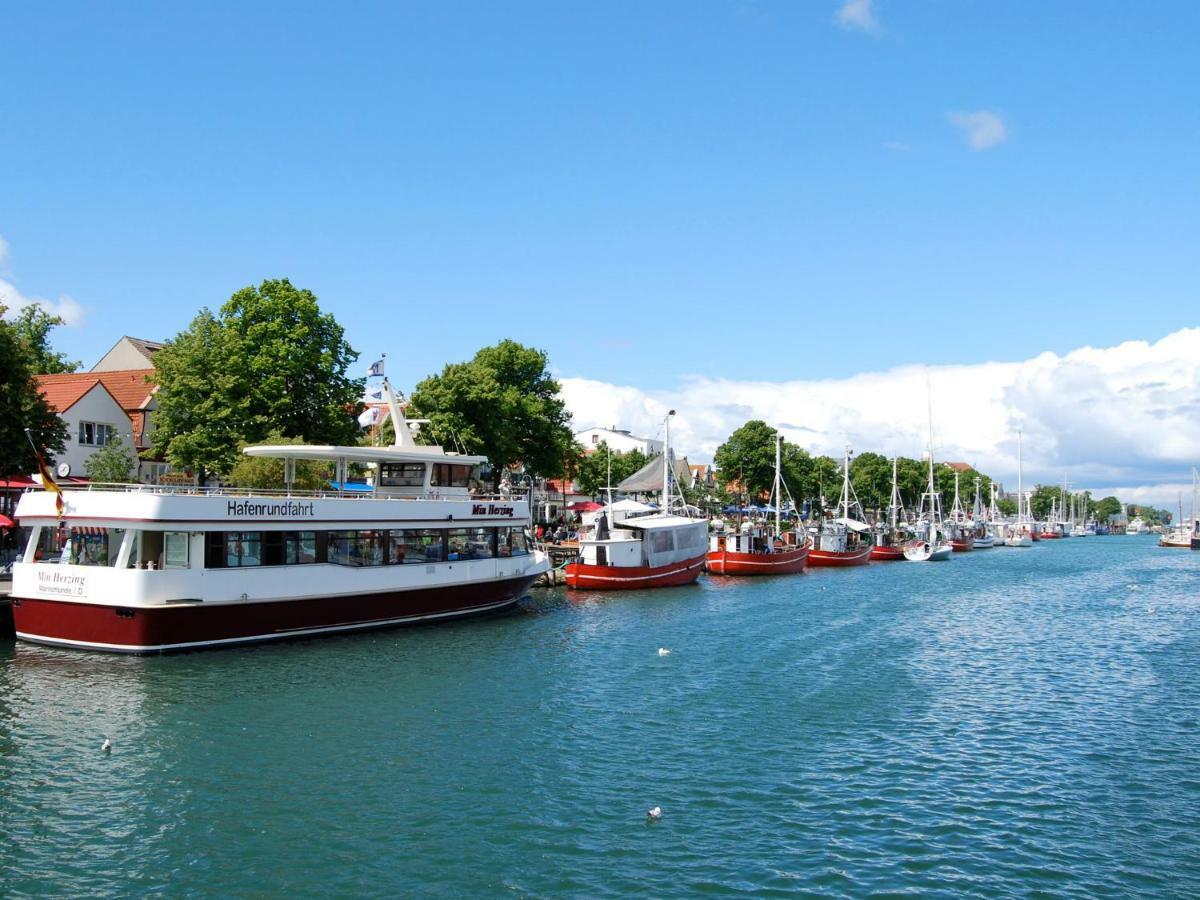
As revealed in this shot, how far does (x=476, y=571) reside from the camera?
130 ft

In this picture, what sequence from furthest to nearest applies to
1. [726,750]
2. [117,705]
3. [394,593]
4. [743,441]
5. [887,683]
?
[743,441], [394,593], [887,683], [117,705], [726,750]

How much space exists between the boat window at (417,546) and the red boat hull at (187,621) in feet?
5.76

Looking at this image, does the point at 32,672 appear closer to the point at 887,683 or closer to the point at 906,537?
the point at 887,683

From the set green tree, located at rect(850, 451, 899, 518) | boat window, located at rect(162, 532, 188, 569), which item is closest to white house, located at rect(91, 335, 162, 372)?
boat window, located at rect(162, 532, 188, 569)

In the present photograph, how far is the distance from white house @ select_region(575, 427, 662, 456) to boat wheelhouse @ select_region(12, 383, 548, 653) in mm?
106178

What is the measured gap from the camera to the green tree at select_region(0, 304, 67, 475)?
37.8m

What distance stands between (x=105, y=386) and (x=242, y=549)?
36417 mm

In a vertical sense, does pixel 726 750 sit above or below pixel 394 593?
below

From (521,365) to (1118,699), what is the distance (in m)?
53.3

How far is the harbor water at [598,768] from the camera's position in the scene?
1446cm

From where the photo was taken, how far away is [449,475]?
40094 mm

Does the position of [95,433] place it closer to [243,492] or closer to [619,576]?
[243,492]

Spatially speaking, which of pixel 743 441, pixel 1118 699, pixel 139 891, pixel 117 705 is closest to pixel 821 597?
pixel 1118 699

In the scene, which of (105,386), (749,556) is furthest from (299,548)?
(749,556)
